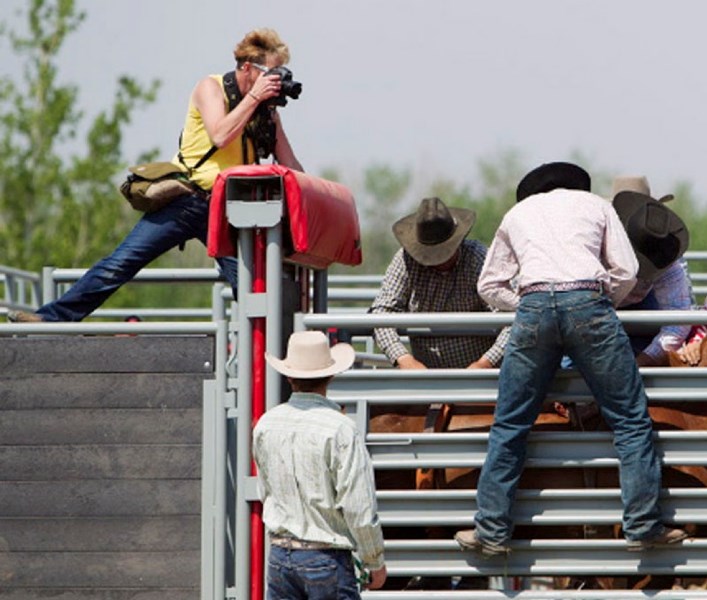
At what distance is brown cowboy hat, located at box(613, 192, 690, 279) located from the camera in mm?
8273

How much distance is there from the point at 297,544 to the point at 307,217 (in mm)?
1687

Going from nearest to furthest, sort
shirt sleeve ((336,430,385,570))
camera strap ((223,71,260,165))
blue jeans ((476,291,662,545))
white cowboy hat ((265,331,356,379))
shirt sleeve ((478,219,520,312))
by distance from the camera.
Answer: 1. shirt sleeve ((336,430,385,570))
2. white cowboy hat ((265,331,356,379))
3. blue jeans ((476,291,662,545))
4. shirt sleeve ((478,219,520,312))
5. camera strap ((223,71,260,165))

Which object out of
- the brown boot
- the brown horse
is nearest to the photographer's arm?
the brown horse

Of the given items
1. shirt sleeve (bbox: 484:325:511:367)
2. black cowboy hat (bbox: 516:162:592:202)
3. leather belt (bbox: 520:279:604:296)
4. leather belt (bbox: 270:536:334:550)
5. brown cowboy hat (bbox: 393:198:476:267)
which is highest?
black cowboy hat (bbox: 516:162:592:202)

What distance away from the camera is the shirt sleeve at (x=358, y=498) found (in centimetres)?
675

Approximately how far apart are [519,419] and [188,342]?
1.68 m

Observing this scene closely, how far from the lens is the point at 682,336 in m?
8.37

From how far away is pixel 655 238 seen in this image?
8.28 meters

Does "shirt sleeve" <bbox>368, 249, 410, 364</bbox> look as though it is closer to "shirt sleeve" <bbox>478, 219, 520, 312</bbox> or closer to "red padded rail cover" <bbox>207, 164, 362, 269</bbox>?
"red padded rail cover" <bbox>207, 164, 362, 269</bbox>

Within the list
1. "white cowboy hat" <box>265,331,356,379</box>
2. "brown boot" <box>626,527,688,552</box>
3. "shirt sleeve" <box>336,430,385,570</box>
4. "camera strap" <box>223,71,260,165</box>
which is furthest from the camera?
"camera strap" <box>223,71,260,165</box>

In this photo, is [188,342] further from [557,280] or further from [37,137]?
[37,137]

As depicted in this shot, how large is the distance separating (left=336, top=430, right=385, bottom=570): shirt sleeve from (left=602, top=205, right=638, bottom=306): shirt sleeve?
1542mm

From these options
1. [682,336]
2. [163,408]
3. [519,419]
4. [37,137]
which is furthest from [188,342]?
[37,137]

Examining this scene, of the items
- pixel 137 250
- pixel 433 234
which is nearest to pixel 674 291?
pixel 433 234
